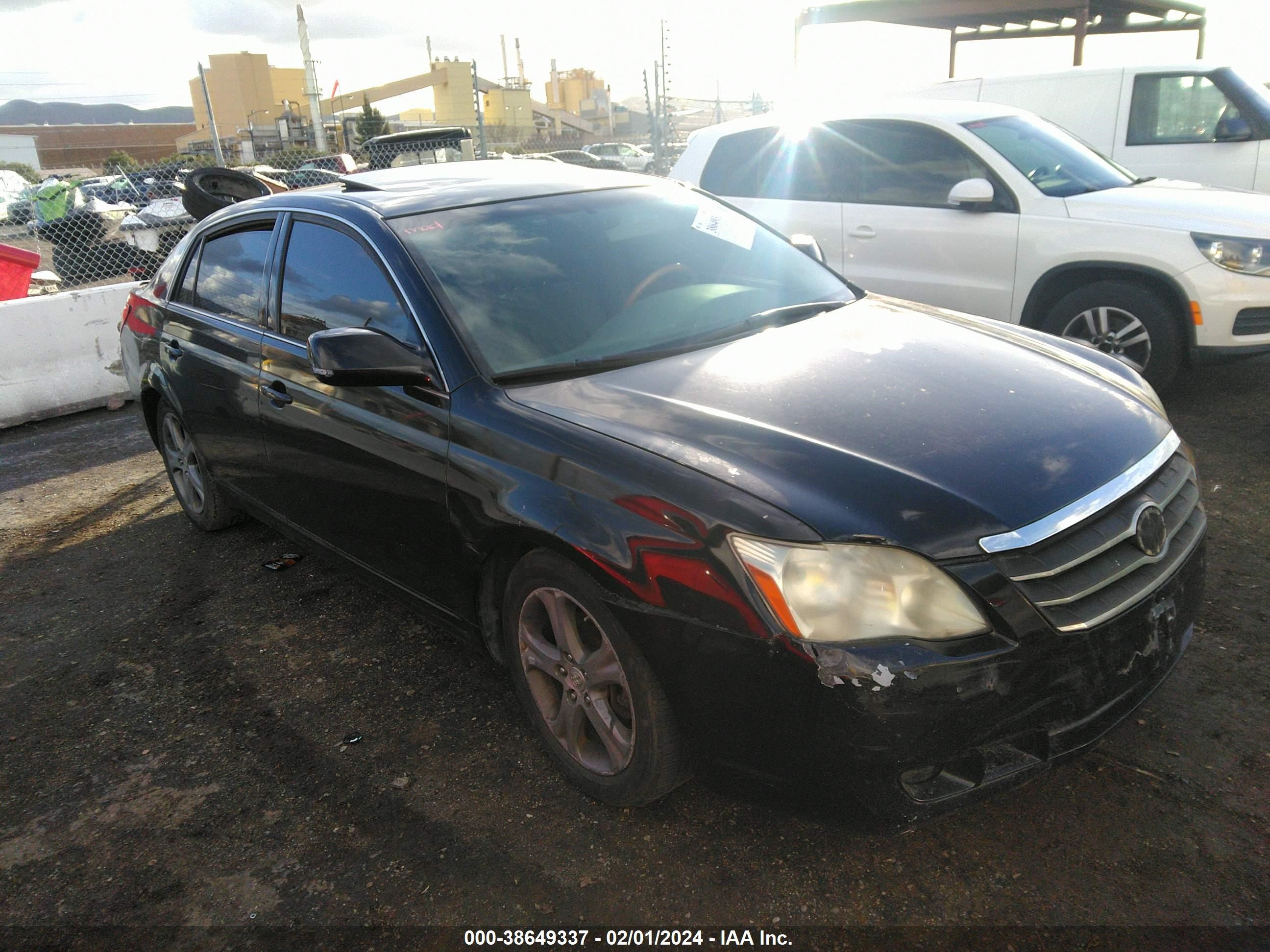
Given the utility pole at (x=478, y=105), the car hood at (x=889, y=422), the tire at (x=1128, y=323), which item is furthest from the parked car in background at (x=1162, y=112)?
the car hood at (x=889, y=422)

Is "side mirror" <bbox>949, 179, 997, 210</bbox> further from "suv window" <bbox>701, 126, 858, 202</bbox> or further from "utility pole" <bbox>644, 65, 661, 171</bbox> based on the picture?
"utility pole" <bbox>644, 65, 661, 171</bbox>

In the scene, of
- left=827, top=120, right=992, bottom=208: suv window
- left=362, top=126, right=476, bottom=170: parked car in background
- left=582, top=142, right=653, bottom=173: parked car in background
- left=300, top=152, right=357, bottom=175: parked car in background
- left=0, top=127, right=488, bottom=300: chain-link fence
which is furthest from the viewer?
left=582, top=142, right=653, bottom=173: parked car in background

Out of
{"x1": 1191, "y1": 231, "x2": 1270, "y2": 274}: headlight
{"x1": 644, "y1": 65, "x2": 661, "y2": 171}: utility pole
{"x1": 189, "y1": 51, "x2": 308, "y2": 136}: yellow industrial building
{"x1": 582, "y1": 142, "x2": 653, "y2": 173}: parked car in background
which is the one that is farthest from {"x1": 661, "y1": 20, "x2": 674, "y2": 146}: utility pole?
{"x1": 189, "y1": 51, "x2": 308, "y2": 136}: yellow industrial building

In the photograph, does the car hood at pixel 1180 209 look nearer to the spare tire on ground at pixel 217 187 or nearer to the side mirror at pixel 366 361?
the side mirror at pixel 366 361

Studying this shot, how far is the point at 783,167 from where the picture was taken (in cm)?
676

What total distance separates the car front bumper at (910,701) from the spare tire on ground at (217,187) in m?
5.30

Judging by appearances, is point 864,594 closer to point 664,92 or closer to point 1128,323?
point 1128,323

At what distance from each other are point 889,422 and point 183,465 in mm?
3843

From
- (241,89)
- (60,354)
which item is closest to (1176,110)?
(60,354)

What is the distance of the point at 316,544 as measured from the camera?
12.1 feet

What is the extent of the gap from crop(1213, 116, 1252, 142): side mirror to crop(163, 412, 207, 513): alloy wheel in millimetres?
7859

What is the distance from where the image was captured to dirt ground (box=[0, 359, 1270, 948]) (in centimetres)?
226

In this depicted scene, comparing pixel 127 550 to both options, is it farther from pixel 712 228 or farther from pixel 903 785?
pixel 903 785

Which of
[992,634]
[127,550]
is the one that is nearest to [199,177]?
[127,550]
